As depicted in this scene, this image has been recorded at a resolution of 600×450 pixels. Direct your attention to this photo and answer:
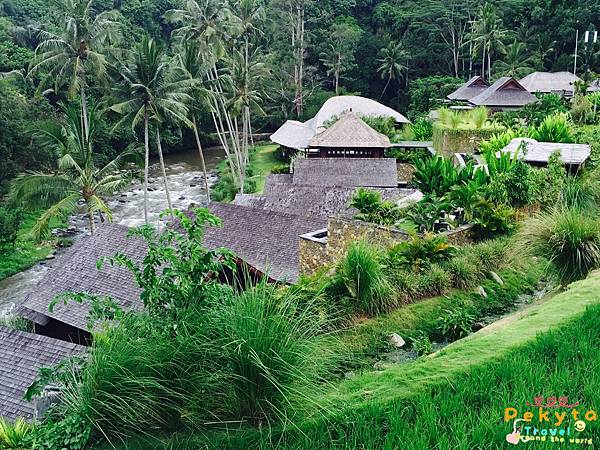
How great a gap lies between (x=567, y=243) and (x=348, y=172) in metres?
14.9

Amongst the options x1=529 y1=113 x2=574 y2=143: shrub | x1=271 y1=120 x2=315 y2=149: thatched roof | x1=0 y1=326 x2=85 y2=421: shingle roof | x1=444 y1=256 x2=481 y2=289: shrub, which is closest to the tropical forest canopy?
x1=271 y1=120 x2=315 y2=149: thatched roof

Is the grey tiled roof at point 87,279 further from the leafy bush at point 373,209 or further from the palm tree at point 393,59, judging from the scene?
the palm tree at point 393,59

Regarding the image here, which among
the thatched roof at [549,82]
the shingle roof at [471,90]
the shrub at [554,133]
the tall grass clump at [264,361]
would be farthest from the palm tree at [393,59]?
the tall grass clump at [264,361]

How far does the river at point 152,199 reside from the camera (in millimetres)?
21094

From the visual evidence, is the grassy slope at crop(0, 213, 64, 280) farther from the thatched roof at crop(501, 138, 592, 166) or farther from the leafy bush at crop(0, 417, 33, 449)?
the leafy bush at crop(0, 417, 33, 449)

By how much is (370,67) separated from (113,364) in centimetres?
4753

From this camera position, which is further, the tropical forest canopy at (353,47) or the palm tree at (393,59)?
the palm tree at (393,59)

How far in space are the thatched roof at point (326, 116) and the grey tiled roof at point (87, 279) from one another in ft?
67.7

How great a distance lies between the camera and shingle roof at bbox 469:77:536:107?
97.0 feet

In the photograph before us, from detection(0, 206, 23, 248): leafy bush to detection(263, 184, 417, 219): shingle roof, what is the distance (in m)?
11.1

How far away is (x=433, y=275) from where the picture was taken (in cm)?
807

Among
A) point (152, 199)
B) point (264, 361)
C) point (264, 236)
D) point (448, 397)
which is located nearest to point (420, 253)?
point (448, 397)

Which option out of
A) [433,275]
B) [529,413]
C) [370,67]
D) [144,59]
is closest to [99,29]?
[144,59]

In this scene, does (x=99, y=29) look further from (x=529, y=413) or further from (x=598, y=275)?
(x=529, y=413)
